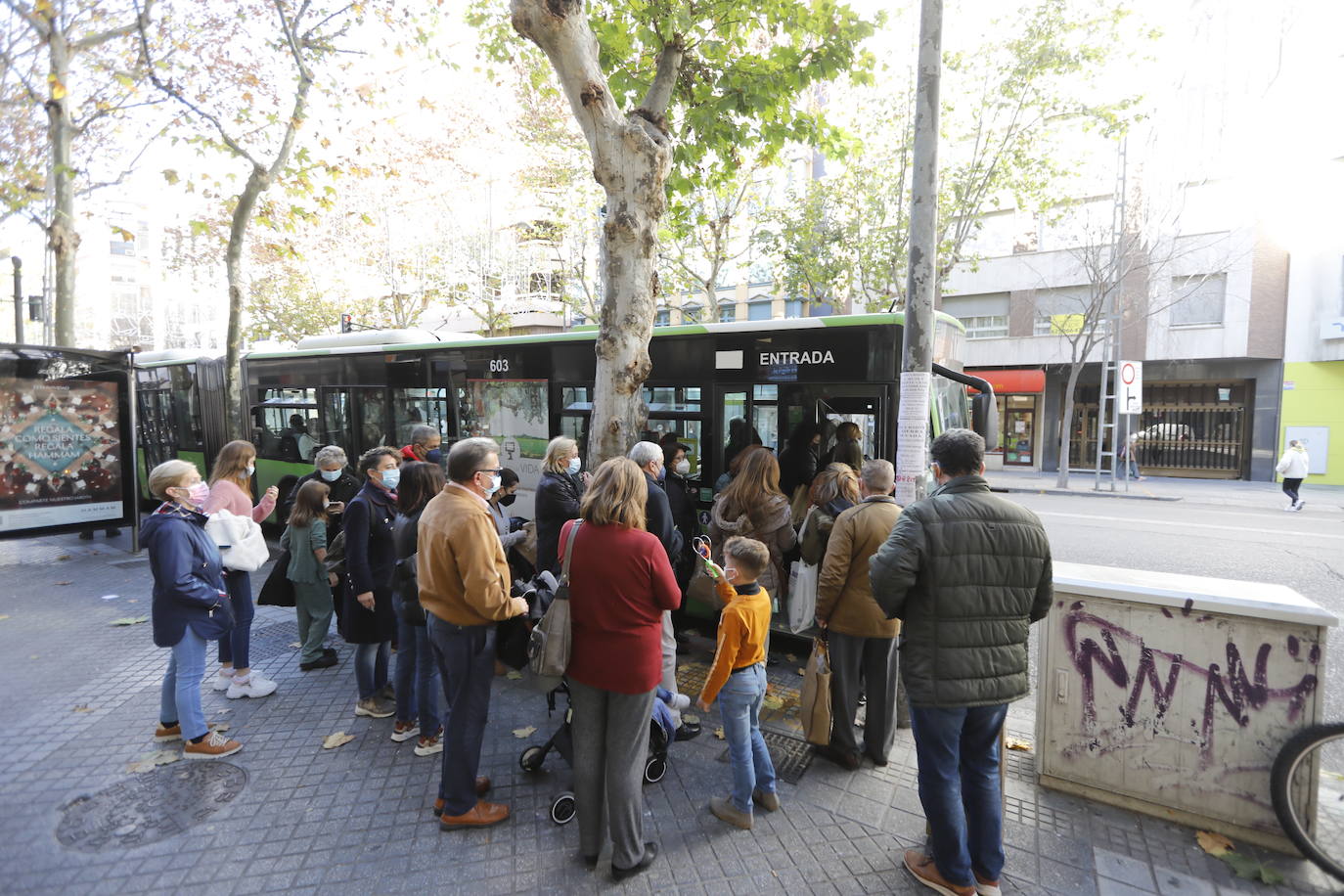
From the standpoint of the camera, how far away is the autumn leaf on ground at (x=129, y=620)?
649 centimetres

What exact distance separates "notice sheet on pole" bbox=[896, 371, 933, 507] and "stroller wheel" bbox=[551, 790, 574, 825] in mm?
2812

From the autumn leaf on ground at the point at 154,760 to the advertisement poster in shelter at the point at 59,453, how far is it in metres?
6.60

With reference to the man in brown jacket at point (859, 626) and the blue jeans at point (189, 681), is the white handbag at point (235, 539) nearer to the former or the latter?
the blue jeans at point (189, 681)

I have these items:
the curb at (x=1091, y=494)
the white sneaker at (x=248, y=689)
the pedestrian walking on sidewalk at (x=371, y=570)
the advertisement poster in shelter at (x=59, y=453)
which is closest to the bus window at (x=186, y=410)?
the advertisement poster in shelter at (x=59, y=453)

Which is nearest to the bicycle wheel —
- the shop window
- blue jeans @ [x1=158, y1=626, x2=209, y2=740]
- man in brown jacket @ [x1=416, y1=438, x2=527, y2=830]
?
man in brown jacket @ [x1=416, y1=438, x2=527, y2=830]

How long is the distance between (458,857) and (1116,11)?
16.1 meters

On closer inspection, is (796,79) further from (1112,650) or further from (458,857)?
(458,857)

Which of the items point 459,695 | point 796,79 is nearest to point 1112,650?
point 459,695

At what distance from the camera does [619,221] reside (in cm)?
528

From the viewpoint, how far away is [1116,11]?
1228 cm

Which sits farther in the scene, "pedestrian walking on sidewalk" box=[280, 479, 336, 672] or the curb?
the curb

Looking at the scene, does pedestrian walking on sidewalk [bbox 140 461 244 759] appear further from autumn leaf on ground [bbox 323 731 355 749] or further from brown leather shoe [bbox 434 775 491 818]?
brown leather shoe [bbox 434 775 491 818]

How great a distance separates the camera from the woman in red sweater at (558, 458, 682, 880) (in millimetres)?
2914

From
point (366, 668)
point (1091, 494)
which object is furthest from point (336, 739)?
point (1091, 494)
